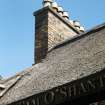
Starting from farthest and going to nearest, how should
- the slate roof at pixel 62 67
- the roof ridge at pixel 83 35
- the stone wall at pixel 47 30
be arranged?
the stone wall at pixel 47 30
the roof ridge at pixel 83 35
the slate roof at pixel 62 67

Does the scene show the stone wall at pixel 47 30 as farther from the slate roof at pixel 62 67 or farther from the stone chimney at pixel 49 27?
the slate roof at pixel 62 67

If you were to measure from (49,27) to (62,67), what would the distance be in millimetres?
4107

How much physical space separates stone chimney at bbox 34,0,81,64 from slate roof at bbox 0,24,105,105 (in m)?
0.60

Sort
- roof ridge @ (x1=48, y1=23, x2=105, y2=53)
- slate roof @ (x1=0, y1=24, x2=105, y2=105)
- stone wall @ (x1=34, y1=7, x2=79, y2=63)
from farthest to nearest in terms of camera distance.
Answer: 1. stone wall @ (x1=34, y1=7, x2=79, y2=63)
2. roof ridge @ (x1=48, y1=23, x2=105, y2=53)
3. slate roof @ (x1=0, y1=24, x2=105, y2=105)

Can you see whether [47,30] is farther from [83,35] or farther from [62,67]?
[62,67]

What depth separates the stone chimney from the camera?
54.7 ft

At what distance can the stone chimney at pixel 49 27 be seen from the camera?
16.7 metres

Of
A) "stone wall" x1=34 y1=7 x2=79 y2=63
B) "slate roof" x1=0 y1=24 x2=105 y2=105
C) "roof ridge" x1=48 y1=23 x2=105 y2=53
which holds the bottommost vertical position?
"slate roof" x1=0 y1=24 x2=105 y2=105

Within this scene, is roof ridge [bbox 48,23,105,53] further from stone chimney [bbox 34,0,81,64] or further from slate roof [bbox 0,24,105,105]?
stone chimney [bbox 34,0,81,64]

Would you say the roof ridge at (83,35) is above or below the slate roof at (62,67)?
above

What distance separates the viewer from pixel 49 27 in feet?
55.7

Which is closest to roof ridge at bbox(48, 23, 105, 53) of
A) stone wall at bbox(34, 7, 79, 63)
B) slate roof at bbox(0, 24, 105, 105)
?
slate roof at bbox(0, 24, 105, 105)

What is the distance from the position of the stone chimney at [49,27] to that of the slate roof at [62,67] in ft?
1.96

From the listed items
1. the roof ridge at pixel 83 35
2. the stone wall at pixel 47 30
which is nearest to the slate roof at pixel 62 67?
the roof ridge at pixel 83 35
